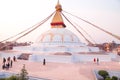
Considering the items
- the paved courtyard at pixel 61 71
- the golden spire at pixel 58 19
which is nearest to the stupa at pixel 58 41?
the golden spire at pixel 58 19

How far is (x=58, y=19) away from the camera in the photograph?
23.6 metres

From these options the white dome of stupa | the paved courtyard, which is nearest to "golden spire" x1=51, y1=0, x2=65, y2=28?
the white dome of stupa

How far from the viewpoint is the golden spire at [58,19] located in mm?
Result: 23516

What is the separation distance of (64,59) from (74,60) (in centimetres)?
129

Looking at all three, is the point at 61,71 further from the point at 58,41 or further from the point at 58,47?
the point at 58,41

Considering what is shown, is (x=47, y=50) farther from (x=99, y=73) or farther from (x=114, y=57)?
(x=99, y=73)

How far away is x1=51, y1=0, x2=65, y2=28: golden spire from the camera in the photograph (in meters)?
23.5

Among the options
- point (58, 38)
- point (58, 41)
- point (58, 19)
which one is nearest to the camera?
point (58, 41)

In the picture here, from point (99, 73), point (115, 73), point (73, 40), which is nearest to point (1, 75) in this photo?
point (99, 73)

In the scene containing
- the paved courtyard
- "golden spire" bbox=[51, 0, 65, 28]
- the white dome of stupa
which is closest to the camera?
the paved courtyard

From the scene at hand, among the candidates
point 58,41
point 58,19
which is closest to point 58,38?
point 58,41

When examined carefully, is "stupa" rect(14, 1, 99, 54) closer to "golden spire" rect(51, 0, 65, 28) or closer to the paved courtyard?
"golden spire" rect(51, 0, 65, 28)

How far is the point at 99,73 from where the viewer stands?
10859mm

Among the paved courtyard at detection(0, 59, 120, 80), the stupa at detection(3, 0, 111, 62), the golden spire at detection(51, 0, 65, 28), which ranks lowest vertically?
the paved courtyard at detection(0, 59, 120, 80)
